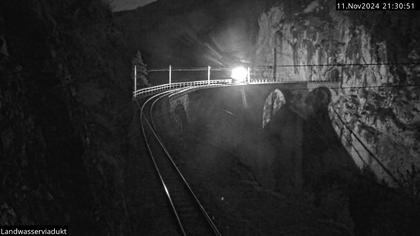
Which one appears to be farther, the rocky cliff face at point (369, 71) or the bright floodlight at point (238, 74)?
the bright floodlight at point (238, 74)

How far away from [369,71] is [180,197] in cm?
3117

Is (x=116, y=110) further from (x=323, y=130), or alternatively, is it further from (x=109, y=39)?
(x=323, y=130)

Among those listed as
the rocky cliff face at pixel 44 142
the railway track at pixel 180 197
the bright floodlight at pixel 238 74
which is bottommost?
the railway track at pixel 180 197

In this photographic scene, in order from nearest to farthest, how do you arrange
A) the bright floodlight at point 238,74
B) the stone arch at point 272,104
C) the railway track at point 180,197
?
the railway track at point 180,197 < the stone arch at point 272,104 < the bright floodlight at point 238,74

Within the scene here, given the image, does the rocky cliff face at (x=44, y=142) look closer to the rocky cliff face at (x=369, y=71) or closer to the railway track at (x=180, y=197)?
the railway track at (x=180, y=197)

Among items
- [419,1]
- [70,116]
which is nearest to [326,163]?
[419,1]

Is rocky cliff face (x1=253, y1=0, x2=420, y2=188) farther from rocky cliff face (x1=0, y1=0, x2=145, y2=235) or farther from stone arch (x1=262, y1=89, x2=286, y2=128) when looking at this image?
rocky cliff face (x1=0, y1=0, x2=145, y2=235)

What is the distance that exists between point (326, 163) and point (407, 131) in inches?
400

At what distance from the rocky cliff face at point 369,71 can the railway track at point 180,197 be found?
24.9 metres

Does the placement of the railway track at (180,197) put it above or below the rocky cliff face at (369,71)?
below

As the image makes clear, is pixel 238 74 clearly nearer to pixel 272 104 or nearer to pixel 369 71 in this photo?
pixel 272 104

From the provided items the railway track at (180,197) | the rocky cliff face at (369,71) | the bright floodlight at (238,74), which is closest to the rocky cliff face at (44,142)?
the railway track at (180,197)

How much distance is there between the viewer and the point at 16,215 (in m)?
6.12

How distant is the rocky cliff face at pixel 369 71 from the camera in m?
32.2
